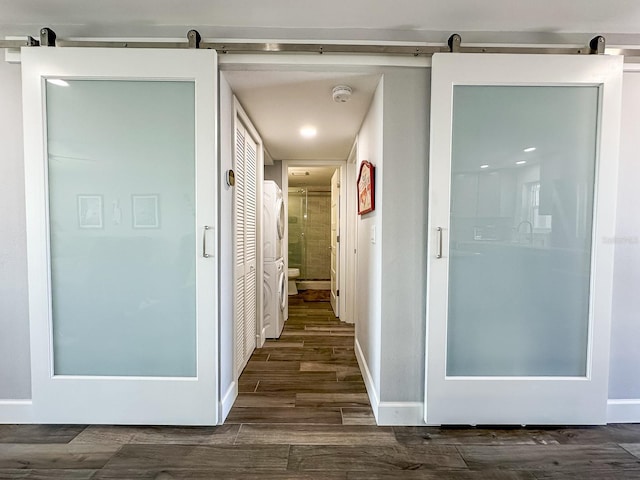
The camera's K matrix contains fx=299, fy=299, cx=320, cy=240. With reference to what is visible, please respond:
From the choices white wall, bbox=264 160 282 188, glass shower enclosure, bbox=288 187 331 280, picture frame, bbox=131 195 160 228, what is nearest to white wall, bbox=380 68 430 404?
picture frame, bbox=131 195 160 228

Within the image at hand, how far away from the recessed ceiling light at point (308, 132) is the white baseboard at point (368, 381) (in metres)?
1.96

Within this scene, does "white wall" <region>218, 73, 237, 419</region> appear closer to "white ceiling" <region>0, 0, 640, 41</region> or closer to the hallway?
the hallway

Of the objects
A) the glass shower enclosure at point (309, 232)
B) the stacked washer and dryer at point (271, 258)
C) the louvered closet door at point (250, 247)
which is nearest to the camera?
Answer: the louvered closet door at point (250, 247)

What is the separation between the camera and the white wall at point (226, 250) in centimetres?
180

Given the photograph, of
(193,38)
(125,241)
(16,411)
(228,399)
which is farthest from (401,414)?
(193,38)

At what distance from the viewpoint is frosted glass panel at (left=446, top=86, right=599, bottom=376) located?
169cm

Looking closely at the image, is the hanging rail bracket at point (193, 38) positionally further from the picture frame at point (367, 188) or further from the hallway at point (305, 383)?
the hallway at point (305, 383)

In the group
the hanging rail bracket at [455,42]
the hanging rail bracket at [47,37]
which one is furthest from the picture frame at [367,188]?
the hanging rail bracket at [47,37]

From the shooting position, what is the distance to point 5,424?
5.78ft

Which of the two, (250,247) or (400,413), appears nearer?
(400,413)

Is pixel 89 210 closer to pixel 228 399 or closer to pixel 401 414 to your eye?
pixel 228 399

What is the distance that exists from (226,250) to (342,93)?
124 cm

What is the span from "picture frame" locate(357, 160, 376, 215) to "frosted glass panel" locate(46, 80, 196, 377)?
108 cm

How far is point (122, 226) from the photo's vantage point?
5.62ft
